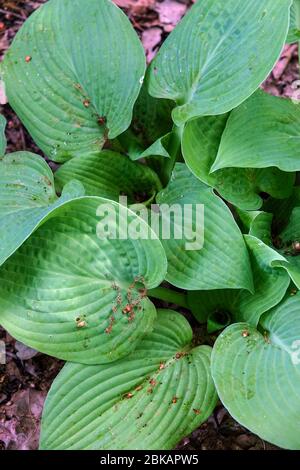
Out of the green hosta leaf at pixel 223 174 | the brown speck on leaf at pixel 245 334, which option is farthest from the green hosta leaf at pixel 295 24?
the brown speck on leaf at pixel 245 334

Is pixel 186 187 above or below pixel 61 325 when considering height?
above

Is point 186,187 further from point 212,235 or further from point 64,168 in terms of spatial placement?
point 64,168

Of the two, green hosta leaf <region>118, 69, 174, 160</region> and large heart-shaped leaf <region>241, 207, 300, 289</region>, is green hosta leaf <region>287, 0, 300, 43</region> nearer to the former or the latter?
green hosta leaf <region>118, 69, 174, 160</region>

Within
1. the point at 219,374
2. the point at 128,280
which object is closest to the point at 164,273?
the point at 128,280

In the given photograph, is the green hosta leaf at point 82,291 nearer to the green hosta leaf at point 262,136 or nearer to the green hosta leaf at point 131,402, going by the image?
the green hosta leaf at point 131,402

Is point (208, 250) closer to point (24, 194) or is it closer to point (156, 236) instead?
point (156, 236)
